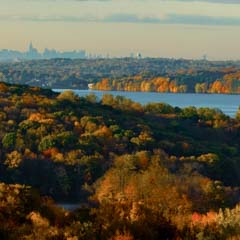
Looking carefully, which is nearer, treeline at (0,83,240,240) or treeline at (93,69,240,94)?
treeline at (0,83,240,240)

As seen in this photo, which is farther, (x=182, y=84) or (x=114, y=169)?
(x=182, y=84)

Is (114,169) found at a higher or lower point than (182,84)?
higher

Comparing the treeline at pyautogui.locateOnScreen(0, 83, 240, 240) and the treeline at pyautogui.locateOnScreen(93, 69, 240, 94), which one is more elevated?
the treeline at pyautogui.locateOnScreen(0, 83, 240, 240)

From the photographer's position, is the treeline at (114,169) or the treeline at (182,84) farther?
the treeline at (182,84)

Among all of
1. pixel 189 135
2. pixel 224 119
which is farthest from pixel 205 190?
pixel 224 119
